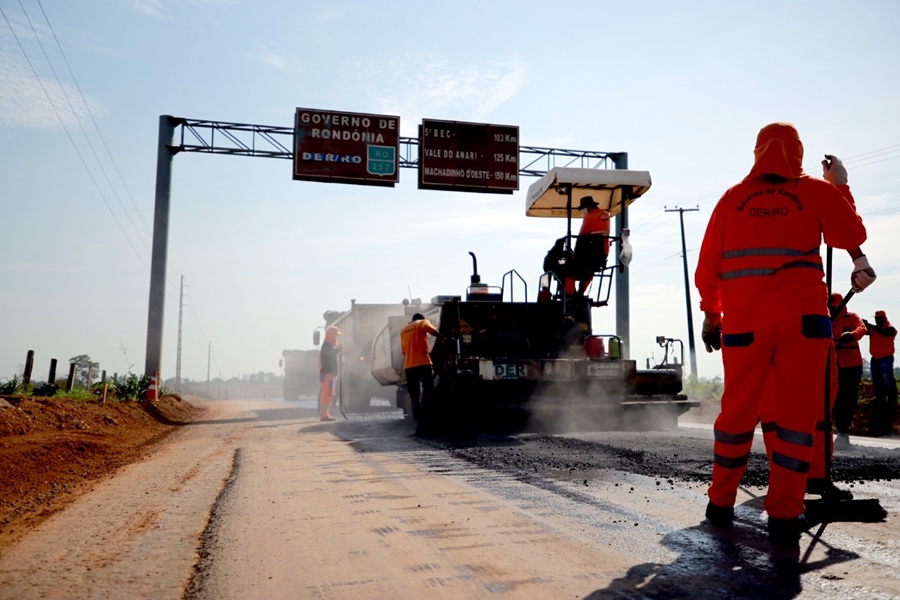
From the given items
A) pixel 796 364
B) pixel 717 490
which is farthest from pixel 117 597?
pixel 796 364

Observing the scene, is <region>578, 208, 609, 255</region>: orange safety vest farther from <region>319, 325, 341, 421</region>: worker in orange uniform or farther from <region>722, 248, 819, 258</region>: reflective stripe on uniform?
<region>319, 325, 341, 421</region>: worker in orange uniform

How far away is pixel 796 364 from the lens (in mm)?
3436

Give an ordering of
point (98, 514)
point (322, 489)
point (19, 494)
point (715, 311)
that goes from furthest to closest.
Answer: point (19, 494) < point (322, 489) < point (98, 514) < point (715, 311)

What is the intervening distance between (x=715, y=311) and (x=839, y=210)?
0.78 meters

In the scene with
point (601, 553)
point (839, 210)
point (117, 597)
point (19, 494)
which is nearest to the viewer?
point (117, 597)

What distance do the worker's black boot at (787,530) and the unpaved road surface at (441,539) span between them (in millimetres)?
83

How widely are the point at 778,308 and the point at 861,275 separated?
53 cm

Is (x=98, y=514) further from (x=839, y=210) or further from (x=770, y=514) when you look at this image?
(x=839, y=210)

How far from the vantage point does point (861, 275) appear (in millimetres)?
3650

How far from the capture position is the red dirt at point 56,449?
4.84 metres

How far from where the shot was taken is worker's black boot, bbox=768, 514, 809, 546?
3.23m

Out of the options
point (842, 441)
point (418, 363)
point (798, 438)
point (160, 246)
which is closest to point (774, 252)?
point (798, 438)

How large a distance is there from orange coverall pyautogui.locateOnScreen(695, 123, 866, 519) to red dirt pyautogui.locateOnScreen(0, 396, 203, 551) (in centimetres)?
359

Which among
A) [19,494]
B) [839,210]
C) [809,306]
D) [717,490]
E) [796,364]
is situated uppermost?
[839,210]
